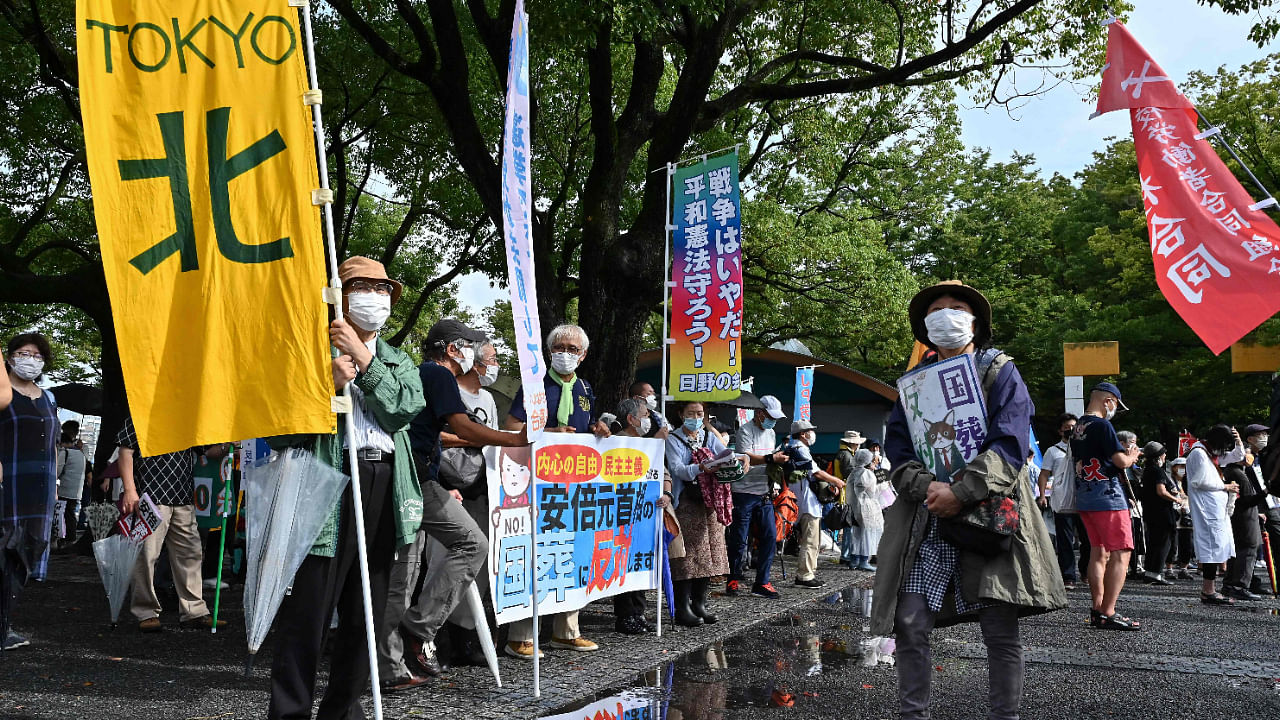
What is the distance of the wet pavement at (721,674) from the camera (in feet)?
17.3

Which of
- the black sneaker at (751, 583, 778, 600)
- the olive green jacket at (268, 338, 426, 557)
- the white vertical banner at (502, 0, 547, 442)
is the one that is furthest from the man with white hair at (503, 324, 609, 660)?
the black sneaker at (751, 583, 778, 600)

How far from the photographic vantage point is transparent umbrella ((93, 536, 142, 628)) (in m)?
7.36

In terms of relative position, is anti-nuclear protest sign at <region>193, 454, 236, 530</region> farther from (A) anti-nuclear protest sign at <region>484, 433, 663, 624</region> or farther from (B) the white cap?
(B) the white cap

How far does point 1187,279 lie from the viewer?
294 inches

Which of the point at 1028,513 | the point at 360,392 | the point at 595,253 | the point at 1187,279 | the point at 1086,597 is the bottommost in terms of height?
the point at 1086,597

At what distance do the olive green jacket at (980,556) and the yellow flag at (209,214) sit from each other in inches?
93.5

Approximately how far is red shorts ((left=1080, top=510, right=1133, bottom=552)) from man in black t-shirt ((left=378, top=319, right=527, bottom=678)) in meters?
5.47

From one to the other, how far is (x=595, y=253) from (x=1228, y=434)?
7484 mm

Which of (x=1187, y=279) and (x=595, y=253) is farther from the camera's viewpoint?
(x=595, y=253)

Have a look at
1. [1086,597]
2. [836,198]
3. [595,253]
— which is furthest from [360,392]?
[836,198]

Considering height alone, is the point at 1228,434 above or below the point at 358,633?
above

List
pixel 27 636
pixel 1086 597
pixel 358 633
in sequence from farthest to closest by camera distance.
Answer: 1. pixel 1086 597
2. pixel 27 636
3. pixel 358 633

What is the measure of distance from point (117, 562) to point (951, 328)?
19.7 feet

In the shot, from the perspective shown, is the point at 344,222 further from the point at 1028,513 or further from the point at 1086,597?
the point at 1028,513
